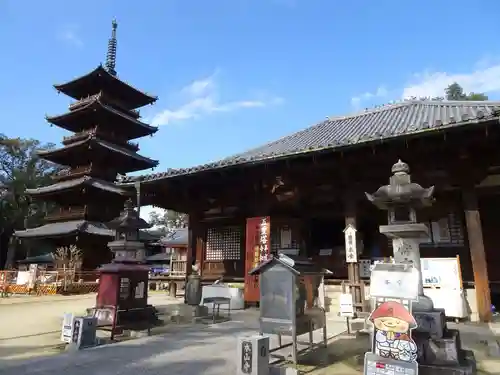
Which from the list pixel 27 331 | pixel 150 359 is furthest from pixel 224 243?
pixel 150 359

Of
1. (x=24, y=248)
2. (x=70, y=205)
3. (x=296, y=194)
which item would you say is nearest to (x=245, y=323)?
(x=296, y=194)

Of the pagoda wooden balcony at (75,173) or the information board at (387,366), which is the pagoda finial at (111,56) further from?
the information board at (387,366)

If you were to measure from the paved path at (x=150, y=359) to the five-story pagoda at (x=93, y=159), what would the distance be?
19.7 meters

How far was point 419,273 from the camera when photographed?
453 cm

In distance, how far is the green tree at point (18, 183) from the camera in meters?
37.9

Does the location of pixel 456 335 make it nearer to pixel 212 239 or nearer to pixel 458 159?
pixel 458 159

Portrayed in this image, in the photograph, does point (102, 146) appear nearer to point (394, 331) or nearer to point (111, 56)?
point (111, 56)

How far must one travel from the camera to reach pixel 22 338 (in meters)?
7.49

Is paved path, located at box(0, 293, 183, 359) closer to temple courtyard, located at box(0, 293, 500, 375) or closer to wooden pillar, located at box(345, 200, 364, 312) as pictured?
temple courtyard, located at box(0, 293, 500, 375)

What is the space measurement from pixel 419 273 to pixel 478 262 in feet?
17.7

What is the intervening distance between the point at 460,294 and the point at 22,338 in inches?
382

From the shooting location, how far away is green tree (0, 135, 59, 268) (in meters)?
37.9

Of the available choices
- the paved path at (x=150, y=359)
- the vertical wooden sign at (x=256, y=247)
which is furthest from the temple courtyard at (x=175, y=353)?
the vertical wooden sign at (x=256, y=247)

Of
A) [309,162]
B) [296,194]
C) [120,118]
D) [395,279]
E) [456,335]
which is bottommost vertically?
[456,335]
